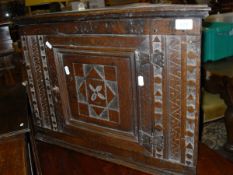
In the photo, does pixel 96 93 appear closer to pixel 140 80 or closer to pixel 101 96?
pixel 101 96

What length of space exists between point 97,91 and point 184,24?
1.07ft

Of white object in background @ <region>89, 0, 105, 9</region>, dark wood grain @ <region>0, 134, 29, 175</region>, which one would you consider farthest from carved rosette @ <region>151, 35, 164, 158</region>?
white object in background @ <region>89, 0, 105, 9</region>

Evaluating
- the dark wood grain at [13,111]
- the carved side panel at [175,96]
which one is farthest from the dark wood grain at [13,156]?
the carved side panel at [175,96]

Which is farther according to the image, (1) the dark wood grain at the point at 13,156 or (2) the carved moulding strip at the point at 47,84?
(2) the carved moulding strip at the point at 47,84

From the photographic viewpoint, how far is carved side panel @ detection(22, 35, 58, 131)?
0.86 metres

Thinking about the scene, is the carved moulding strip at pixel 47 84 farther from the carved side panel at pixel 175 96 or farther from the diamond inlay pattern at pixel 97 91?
the carved side panel at pixel 175 96

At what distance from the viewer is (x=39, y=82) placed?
0.89m

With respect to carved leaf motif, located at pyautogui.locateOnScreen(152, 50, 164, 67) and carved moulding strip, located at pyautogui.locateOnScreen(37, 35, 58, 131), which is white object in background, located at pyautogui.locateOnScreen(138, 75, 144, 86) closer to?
carved leaf motif, located at pyautogui.locateOnScreen(152, 50, 164, 67)

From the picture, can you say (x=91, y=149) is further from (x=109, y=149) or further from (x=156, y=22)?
(x=156, y=22)

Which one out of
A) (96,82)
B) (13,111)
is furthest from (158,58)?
(13,111)

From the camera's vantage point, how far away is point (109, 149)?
32.1 inches

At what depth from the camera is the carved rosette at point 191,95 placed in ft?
1.96

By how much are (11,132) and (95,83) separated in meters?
0.27

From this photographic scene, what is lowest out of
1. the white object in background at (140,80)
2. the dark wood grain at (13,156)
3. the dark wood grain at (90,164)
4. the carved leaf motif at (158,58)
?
the dark wood grain at (90,164)
